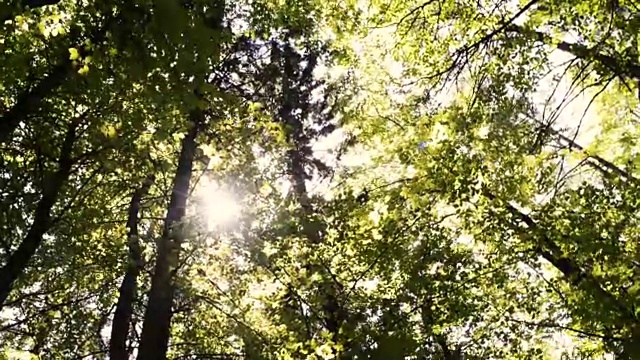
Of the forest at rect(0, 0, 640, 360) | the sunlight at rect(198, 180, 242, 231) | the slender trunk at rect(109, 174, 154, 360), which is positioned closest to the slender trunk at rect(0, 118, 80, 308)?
the forest at rect(0, 0, 640, 360)

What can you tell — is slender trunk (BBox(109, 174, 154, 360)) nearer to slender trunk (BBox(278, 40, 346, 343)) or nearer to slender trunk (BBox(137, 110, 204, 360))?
slender trunk (BBox(137, 110, 204, 360))

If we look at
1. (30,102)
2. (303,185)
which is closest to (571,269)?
(30,102)

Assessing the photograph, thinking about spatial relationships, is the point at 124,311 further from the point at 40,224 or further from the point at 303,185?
the point at 303,185

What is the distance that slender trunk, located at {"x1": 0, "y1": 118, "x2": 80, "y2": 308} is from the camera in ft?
18.9

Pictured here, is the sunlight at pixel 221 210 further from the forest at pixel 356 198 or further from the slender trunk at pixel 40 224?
the slender trunk at pixel 40 224

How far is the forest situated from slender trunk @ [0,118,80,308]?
0.02 m

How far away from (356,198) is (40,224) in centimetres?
431

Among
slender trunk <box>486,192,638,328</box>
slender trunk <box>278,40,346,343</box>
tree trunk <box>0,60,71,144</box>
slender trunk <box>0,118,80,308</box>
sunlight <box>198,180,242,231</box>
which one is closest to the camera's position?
tree trunk <box>0,60,71,144</box>

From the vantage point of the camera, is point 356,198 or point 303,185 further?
point 303,185

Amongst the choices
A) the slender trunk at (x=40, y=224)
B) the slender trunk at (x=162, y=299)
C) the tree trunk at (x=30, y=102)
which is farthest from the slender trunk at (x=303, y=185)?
the slender trunk at (x=40, y=224)

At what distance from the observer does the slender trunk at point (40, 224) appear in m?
5.77

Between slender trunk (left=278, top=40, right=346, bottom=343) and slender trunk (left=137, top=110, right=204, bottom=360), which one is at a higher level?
slender trunk (left=278, top=40, right=346, bottom=343)

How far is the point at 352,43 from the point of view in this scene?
10.4 m

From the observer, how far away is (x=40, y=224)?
5.90 meters
